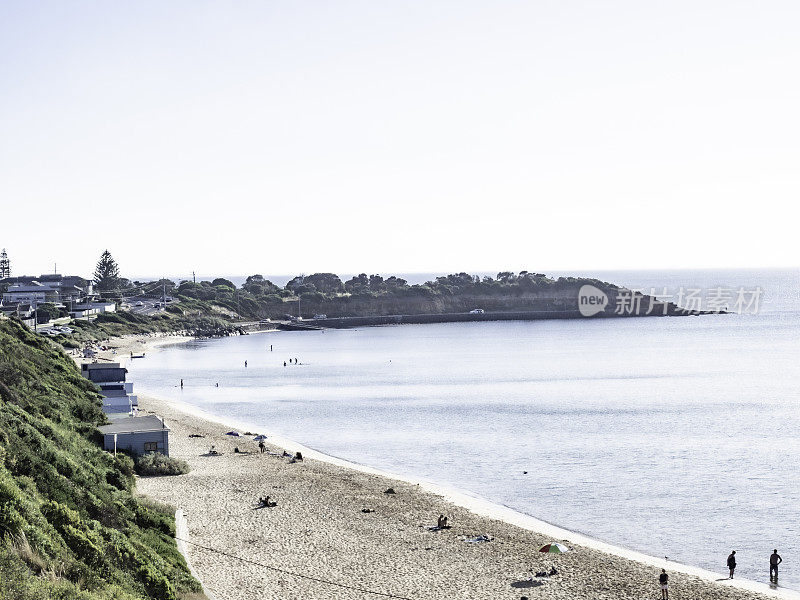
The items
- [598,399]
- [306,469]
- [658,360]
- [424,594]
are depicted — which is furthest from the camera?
[658,360]

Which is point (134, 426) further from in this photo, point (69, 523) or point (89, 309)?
point (89, 309)

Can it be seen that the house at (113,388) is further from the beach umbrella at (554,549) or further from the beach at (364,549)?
the beach umbrella at (554,549)

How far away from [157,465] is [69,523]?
62.5ft

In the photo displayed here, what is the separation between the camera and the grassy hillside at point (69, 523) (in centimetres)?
1284

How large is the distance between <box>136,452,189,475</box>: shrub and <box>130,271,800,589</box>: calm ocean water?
10.6 metres

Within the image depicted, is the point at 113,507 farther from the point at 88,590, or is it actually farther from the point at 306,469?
the point at 306,469

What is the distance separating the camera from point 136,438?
34750mm

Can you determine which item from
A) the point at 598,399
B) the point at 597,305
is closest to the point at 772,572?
the point at 598,399

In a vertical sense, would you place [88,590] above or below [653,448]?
above

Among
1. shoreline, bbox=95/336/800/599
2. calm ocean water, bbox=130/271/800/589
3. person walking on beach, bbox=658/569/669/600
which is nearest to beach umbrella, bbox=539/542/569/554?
shoreline, bbox=95/336/800/599

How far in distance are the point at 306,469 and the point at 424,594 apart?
57.5 ft

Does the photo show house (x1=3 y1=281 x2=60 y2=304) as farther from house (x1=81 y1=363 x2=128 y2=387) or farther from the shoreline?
the shoreline

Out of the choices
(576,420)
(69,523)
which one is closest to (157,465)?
(69,523)

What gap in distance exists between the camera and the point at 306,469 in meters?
37.8
